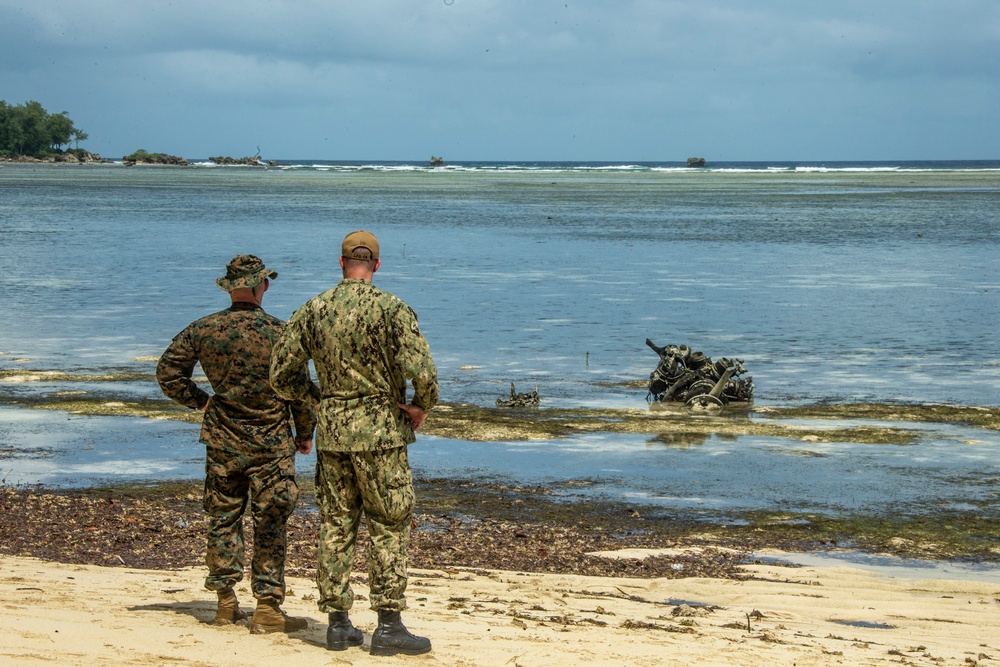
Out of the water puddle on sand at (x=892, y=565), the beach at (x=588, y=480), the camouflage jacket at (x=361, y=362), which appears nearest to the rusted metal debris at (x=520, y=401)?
the beach at (x=588, y=480)

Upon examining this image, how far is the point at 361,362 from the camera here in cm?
602

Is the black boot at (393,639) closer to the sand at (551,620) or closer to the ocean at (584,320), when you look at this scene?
the sand at (551,620)

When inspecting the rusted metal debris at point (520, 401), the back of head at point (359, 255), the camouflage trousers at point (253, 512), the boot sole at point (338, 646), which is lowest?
the rusted metal debris at point (520, 401)

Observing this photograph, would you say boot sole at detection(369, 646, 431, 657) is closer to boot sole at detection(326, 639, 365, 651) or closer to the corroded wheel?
boot sole at detection(326, 639, 365, 651)

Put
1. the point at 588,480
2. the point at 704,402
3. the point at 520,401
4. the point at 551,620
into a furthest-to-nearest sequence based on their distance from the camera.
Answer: the point at 704,402 → the point at 520,401 → the point at 588,480 → the point at 551,620

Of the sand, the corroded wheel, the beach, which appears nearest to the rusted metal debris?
the beach

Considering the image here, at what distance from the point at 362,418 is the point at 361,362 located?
0.26 meters

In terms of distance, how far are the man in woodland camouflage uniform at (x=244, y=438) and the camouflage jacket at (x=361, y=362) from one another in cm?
35

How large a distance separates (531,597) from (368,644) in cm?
167

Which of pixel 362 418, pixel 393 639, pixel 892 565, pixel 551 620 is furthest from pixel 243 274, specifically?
pixel 892 565

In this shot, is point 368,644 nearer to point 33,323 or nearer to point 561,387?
point 561,387

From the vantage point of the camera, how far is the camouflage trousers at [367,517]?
600cm

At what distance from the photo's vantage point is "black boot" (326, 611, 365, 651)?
6168 mm

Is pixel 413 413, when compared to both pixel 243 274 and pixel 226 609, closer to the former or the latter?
pixel 243 274
